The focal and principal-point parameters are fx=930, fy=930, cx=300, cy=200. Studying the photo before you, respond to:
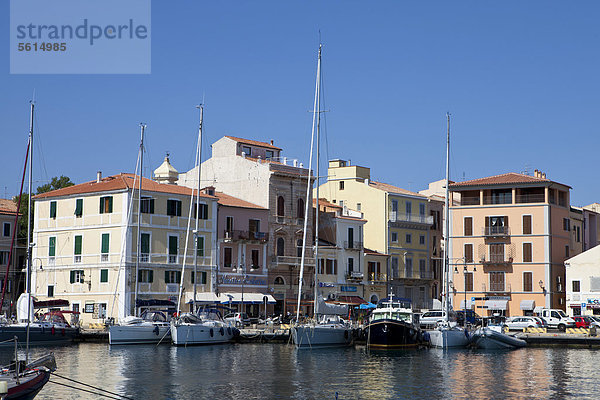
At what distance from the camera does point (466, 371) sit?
45781 millimetres

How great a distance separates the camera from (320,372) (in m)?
44.0

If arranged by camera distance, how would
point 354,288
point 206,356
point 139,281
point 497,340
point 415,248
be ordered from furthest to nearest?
point 415,248
point 354,288
point 139,281
point 497,340
point 206,356

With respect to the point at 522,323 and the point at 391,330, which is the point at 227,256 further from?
the point at 522,323

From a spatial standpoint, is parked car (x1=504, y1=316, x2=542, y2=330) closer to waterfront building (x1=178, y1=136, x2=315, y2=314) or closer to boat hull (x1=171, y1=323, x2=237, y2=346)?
waterfront building (x1=178, y1=136, x2=315, y2=314)

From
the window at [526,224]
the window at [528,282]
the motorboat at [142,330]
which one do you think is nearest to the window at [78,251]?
the motorboat at [142,330]

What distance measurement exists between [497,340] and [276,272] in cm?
2402

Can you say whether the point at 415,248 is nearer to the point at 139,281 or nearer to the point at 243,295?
the point at 243,295

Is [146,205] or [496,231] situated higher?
[146,205]

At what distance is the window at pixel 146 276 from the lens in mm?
70188

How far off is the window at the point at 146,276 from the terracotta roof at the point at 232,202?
903cm

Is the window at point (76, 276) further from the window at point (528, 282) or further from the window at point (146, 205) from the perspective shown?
the window at point (528, 282)

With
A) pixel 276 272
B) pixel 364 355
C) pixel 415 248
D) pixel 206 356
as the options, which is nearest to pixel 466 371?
pixel 364 355

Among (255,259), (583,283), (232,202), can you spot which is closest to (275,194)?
(232,202)

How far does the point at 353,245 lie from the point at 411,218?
30.3 feet
